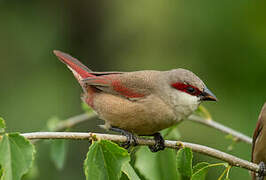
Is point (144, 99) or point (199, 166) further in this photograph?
point (144, 99)

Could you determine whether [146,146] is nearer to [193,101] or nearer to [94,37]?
[193,101]

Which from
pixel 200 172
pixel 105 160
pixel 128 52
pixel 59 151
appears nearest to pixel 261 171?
pixel 200 172

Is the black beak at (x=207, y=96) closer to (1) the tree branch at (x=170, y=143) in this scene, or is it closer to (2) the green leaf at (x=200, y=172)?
(1) the tree branch at (x=170, y=143)

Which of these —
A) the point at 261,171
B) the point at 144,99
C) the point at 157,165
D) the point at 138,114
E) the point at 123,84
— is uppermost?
the point at 123,84

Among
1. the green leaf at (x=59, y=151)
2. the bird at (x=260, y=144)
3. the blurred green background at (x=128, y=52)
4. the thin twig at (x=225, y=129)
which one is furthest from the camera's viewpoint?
the blurred green background at (x=128, y=52)

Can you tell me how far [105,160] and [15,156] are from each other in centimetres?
54

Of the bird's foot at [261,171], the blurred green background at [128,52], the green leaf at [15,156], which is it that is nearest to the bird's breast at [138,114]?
the bird's foot at [261,171]

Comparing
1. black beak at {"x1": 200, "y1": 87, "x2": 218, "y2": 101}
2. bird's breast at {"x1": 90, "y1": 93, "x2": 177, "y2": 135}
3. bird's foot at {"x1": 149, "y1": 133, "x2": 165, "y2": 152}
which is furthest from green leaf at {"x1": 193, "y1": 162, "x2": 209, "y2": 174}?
black beak at {"x1": 200, "y1": 87, "x2": 218, "y2": 101}

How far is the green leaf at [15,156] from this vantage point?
8.38 feet

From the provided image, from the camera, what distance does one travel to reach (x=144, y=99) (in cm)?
423

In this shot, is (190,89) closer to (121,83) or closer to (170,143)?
(121,83)

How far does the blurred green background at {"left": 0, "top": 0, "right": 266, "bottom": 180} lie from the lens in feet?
26.0

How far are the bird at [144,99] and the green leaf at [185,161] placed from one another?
77 centimetres

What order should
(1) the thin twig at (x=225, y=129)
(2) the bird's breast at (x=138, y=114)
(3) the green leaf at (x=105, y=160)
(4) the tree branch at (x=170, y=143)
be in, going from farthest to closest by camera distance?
(1) the thin twig at (x=225, y=129), (2) the bird's breast at (x=138, y=114), (4) the tree branch at (x=170, y=143), (3) the green leaf at (x=105, y=160)
